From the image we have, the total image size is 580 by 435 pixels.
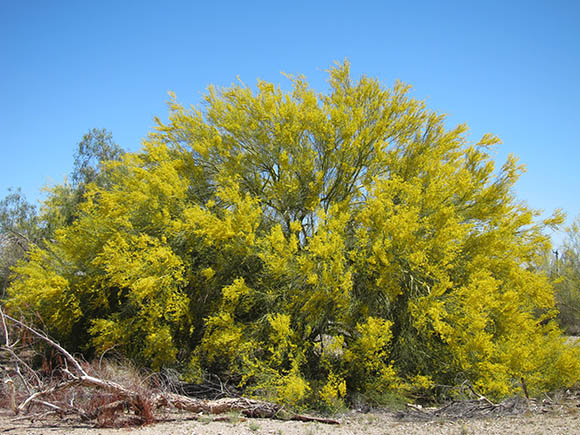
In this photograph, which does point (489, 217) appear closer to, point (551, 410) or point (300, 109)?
point (551, 410)

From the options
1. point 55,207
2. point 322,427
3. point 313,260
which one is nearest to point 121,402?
point 322,427

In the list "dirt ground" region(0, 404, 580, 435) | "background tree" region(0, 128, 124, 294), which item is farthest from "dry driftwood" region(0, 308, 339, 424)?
"background tree" region(0, 128, 124, 294)

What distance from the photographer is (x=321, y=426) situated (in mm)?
7262

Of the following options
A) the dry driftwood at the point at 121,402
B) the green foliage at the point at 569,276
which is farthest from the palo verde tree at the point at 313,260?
the green foliage at the point at 569,276

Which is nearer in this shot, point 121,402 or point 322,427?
point 121,402

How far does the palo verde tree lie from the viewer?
9219mm

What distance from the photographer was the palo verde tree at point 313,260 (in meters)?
9.22

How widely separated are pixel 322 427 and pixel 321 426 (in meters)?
0.10

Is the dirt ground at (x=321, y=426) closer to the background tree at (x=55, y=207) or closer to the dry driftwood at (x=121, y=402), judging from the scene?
the dry driftwood at (x=121, y=402)

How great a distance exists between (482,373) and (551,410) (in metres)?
1.34

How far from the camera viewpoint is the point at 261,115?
11773mm

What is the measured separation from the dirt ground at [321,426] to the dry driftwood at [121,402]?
8.9 inches

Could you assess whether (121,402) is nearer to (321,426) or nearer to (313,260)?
(321,426)

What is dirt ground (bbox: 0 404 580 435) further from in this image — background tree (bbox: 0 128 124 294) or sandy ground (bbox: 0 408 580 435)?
background tree (bbox: 0 128 124 294)
